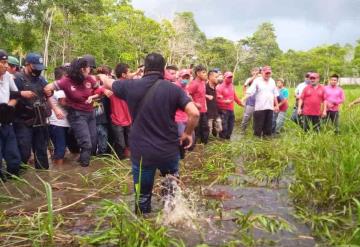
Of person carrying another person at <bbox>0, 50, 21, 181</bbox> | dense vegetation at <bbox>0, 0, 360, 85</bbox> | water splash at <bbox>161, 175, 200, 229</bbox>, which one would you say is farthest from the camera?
dense vegetation at <bbox>0, 0, 360, 85</bbox>

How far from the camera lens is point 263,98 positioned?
30.8 feet

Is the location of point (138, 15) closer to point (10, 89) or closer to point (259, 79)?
point (259, 79)

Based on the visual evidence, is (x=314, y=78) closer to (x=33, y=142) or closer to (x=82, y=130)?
(x=82, y=130)

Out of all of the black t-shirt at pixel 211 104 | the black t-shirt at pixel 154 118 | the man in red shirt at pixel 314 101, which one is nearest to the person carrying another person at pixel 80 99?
the black t-shirt at pixel 154 118

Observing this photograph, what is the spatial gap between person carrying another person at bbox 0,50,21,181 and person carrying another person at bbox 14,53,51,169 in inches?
8.5

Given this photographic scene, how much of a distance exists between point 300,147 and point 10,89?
4351mm

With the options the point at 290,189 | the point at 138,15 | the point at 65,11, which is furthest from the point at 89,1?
the point at 290,189

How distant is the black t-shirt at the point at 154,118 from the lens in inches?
159

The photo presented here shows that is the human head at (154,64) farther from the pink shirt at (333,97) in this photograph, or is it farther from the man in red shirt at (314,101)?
the pink shirt at (333,97)

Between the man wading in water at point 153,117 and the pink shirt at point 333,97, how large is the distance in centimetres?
656

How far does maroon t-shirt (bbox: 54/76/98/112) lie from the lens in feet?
21.1

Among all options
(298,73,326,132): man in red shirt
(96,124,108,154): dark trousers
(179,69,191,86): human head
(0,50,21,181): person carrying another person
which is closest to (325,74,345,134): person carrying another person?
(298,73,326,132): man in red shirt

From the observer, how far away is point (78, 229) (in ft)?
13.5

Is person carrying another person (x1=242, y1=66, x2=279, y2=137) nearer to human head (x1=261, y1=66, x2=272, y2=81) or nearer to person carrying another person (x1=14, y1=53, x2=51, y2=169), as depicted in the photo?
human head (x1=261, y1=66, x2=272, y2=81)
